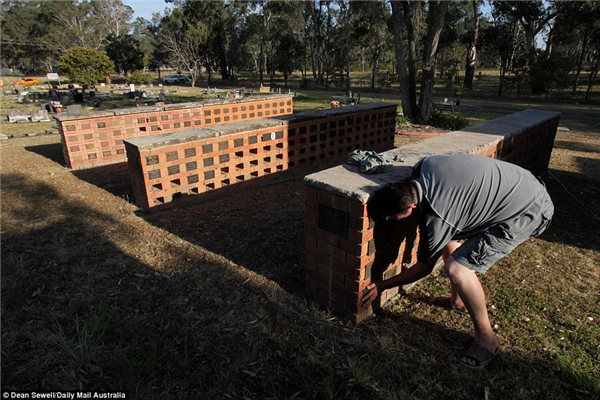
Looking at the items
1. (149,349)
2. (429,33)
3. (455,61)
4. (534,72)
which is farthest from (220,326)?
(455,61)

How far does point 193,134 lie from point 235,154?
2.54 feet

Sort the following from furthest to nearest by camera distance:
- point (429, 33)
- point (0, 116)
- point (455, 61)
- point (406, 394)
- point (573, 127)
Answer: point (455, 61) → point (0, 116) → point (573, 127) → point (429, 33) → point (406, 394)

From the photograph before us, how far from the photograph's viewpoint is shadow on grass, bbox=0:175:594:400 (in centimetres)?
244

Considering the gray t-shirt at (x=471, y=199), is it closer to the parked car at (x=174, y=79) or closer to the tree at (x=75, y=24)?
the parked car at (x=174, y=79)

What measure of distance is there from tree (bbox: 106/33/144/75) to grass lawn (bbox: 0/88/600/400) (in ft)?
159

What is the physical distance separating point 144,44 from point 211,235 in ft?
187

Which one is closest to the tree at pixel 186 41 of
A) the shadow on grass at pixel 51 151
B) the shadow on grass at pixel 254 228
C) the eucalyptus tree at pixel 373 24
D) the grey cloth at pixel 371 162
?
the eucalyptus tree at pixel 373 24

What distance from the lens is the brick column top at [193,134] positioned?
Result: 16.5ft

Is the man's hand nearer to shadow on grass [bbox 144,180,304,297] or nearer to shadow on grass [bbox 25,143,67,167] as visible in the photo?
shadow on grass [bbox 144,180,304,297]

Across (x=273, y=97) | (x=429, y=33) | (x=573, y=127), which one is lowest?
(x=573, y=127)

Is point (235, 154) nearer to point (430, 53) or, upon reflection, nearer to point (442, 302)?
point (442, 302)

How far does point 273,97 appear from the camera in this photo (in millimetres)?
12070

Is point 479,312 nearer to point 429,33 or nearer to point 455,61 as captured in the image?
point 429,33

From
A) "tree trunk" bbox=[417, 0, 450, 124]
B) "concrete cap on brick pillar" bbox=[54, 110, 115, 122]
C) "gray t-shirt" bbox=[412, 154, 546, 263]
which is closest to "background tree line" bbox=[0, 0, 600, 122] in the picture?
"tree trunk" bbox=[417, 0, 450, 124]
